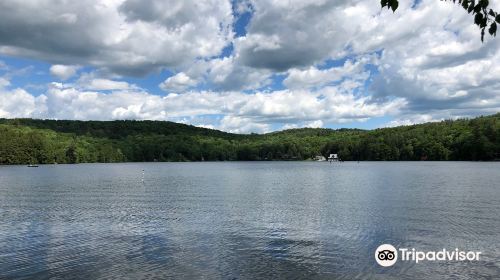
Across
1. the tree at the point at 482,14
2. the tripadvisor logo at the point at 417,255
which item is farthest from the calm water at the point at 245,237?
the tree at the point at 482,14

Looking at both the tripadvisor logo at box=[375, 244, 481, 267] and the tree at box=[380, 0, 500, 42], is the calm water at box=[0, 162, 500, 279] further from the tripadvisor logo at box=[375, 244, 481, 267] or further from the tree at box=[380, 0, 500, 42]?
the tree at box=[380, 0, 500, 42]

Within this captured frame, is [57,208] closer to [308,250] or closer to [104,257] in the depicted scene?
[104,257]

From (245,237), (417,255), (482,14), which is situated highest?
(482,14)

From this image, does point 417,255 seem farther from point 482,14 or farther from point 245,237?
point 482,14

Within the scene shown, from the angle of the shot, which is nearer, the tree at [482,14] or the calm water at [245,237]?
the tree at [482,14]

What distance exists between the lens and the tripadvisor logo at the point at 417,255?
2242 centimetres

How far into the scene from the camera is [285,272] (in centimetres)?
2058

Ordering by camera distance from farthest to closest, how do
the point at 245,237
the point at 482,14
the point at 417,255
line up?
the point at 245,237 < the point at 417,255 < the point at 482,14

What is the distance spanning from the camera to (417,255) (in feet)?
76.9

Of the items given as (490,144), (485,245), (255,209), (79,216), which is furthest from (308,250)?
(490,144)

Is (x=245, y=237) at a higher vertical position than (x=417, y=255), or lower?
higher

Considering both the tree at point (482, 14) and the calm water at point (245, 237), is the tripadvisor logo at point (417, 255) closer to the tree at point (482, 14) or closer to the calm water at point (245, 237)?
the calm water at point (245, 237)

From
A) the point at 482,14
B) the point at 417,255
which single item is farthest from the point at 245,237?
the point at 482,14

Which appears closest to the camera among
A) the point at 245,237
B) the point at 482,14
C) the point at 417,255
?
the point at 482,14
